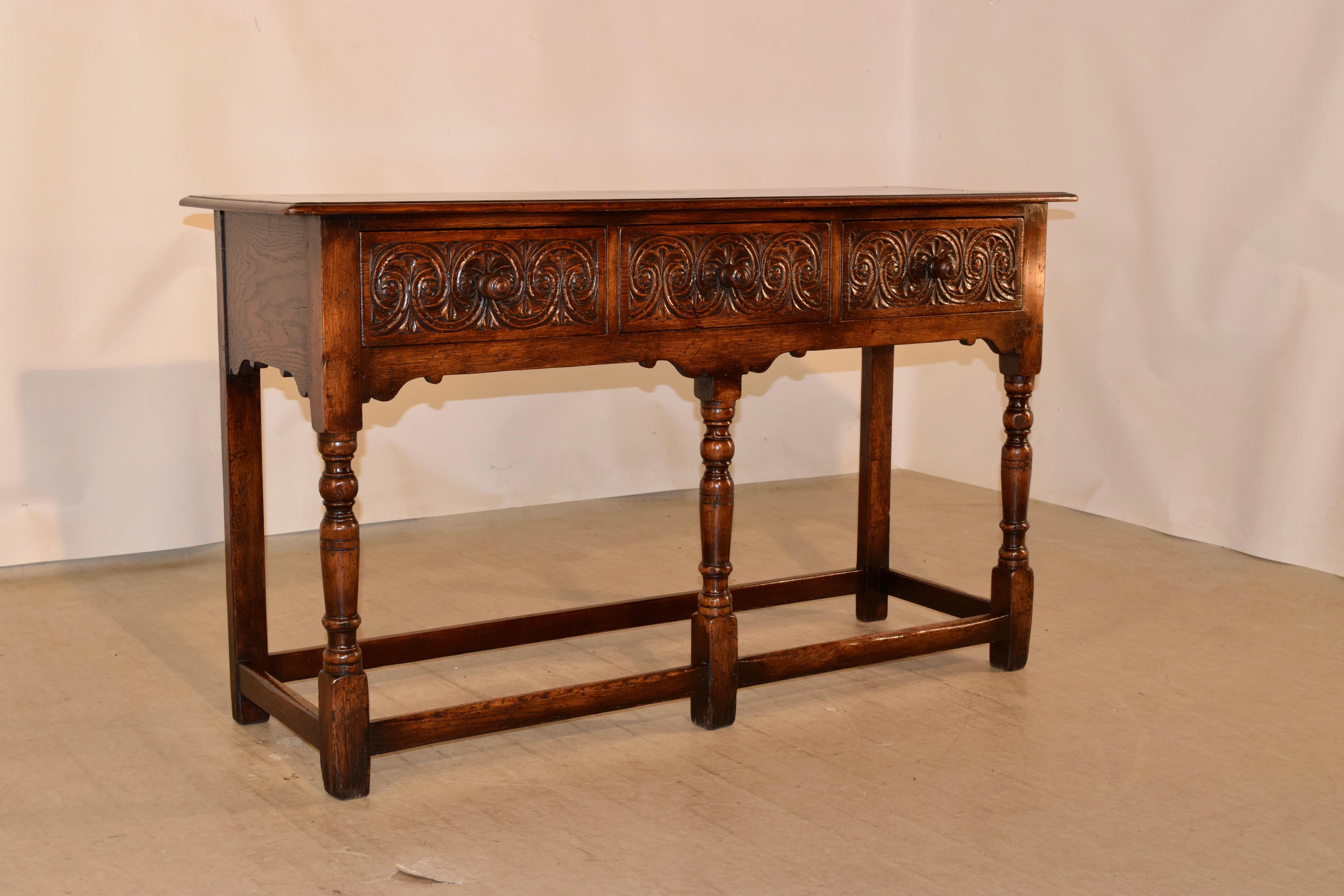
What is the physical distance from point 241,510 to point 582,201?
1.00 metres

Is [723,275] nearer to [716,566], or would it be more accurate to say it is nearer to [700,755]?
[716,566]

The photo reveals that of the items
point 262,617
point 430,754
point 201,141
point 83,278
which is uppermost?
point 201,141

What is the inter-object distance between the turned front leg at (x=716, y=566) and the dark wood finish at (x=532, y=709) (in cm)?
5

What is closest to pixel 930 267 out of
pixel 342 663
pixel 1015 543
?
pixel 1015 543

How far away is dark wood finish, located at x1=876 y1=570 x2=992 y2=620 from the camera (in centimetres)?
359

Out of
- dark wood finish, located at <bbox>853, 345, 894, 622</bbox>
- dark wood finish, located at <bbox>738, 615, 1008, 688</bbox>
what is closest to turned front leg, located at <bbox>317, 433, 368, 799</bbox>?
dark wood finish, located at <bbox>738, 615, 1008, 688</bbox>

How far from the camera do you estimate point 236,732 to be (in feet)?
9.89

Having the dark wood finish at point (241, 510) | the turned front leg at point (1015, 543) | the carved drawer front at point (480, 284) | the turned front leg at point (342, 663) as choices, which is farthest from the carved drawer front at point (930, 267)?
the dark wood finish at point (241, 510)

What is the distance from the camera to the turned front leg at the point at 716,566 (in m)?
2.96

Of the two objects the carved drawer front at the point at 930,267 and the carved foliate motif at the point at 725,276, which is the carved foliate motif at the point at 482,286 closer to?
the carved foliate motif at the point at 725,276

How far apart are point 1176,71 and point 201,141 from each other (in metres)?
3.22

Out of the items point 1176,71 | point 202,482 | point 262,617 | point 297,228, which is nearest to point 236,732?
point 262,617

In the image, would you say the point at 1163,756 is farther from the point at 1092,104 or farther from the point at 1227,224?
the point at 1092,104

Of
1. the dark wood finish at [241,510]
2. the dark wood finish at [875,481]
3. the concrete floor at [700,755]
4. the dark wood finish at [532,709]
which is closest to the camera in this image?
the concrete floor at [700,755]
